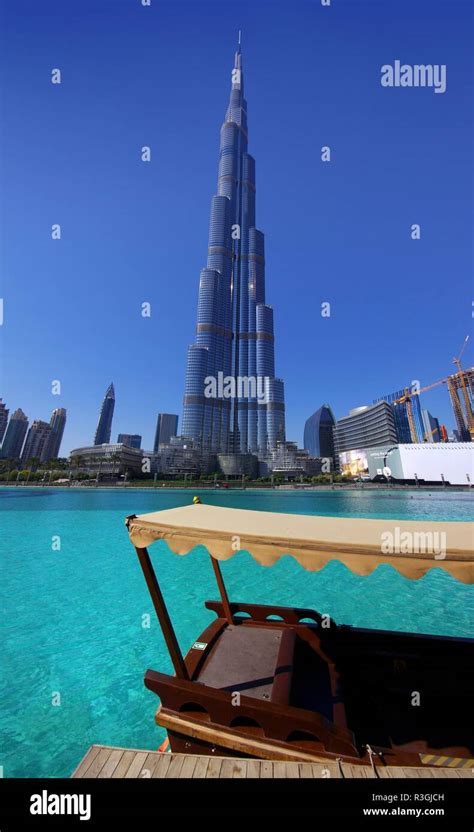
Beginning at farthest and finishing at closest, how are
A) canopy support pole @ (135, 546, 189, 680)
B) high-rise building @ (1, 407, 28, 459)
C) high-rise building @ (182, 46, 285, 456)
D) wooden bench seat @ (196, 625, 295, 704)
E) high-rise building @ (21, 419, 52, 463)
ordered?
high-rise building @ (21, 419, 52, 463), high-rise building @ (1, 407, 28, 459), high-rise building @ (182, 46, 285, 456), wooden bench seat @ (196, 625, 295, 704), canopy support pole @ (135, 546, 189, 680)

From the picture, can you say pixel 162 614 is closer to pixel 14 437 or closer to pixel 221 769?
pixel 221 769

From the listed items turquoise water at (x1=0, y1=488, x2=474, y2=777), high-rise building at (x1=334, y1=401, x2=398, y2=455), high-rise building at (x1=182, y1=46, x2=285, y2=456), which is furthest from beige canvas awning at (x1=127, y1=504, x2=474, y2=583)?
high-rise building at (x1=334, y1=401, x2=398, y2=455)

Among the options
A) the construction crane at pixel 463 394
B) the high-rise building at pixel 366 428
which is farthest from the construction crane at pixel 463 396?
the high-rise building at pixel 366 428

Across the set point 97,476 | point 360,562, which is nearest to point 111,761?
point 360,562

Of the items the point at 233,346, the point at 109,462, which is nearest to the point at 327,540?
the point at 109,462

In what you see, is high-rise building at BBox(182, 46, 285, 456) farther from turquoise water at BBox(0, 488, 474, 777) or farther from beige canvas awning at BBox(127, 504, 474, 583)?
beige canvas awning at BBox(127, 504, 474, 583)

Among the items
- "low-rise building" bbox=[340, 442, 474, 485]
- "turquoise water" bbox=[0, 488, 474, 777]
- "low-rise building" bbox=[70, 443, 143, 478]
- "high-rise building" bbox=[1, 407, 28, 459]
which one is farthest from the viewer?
"high-rise building" bbox=[1, 407, 28, 459]

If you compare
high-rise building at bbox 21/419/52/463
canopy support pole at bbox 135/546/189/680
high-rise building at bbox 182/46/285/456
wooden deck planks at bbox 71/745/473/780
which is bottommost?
wooden deck planks at bbox 71/745/473/780
